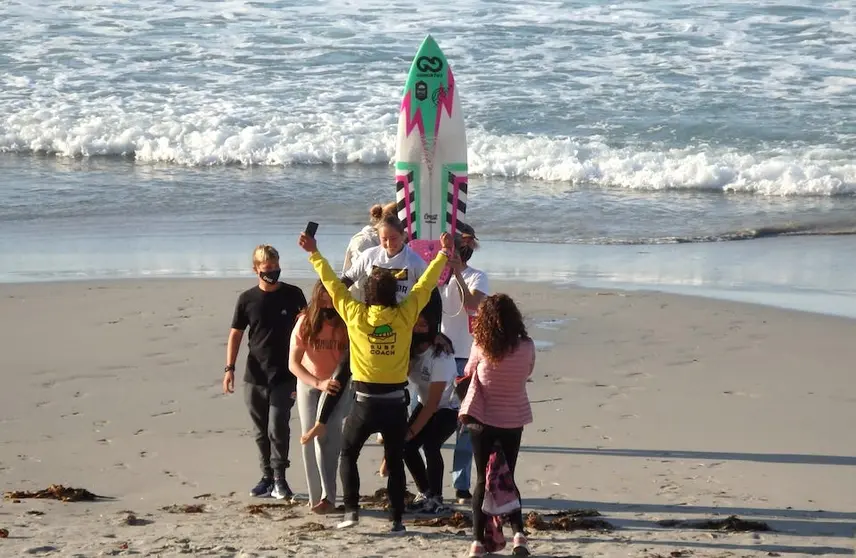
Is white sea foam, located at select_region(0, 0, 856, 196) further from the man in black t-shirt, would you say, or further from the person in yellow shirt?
the person in yellow shirt

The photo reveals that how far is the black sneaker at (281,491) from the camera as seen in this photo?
20.6ft

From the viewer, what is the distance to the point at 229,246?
43.6 ft

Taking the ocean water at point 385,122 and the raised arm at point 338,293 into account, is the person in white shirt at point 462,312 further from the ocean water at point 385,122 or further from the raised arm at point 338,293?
Answer: the ocean water at point 385,122

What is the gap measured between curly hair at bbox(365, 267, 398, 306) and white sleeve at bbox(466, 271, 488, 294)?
2.96 feet

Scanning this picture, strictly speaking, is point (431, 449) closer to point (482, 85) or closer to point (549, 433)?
point (549, 433)

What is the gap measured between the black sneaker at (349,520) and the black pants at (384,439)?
2cm

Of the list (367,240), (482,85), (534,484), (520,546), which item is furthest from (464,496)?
(482,85)

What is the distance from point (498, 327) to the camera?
531cm

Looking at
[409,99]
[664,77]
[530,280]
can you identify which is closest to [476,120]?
[664,77]

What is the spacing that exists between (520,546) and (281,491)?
4.76 feet

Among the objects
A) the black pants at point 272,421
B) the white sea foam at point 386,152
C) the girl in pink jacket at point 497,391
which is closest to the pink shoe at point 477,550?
the girl in pink jacket at point 497,391

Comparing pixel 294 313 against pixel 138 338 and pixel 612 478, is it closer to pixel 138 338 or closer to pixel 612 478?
A: pixel 612 478

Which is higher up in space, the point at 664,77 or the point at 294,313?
the point at 664,77

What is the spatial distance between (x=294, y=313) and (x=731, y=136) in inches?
567
